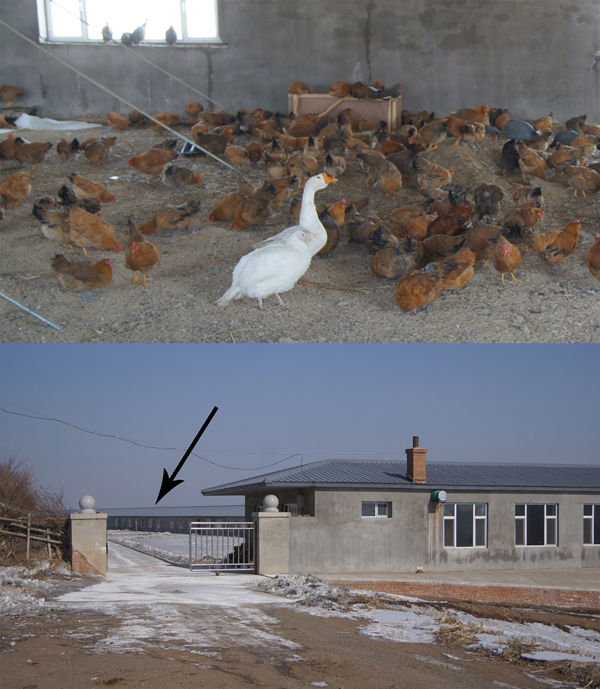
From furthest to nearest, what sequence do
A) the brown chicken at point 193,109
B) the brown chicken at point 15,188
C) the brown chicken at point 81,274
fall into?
the brown chicken at point 193,109, the brown chicken at point 15,188, the brown chicken at point 81,274

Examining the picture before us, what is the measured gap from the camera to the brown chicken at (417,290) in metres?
5.37

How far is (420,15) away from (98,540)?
9617 mm

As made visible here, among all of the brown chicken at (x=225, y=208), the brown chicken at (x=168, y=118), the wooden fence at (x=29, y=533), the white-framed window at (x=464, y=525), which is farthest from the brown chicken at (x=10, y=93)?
the white-framed window at (x=464, y=525)

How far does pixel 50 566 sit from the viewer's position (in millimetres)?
6879

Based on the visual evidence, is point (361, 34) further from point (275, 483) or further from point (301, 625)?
point (301, 625)

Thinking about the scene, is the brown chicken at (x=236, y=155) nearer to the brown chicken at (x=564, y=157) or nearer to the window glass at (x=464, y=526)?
the brown chicken at (x=564, y=157)

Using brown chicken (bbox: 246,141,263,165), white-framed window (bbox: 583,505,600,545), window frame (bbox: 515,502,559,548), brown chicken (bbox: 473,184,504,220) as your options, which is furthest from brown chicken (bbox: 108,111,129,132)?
white-framed window (bbox: 583,505,600,545)

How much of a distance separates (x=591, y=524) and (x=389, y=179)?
26.5 feet

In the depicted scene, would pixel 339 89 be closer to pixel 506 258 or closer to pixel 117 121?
pixel 117 121

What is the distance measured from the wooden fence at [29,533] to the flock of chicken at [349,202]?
11.1ft

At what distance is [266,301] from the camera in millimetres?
5422

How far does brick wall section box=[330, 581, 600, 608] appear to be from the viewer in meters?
7.17

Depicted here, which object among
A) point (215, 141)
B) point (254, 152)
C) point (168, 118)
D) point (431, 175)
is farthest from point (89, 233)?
point (168, 118)

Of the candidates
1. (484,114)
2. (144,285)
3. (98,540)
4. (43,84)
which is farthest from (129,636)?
(43,84)
